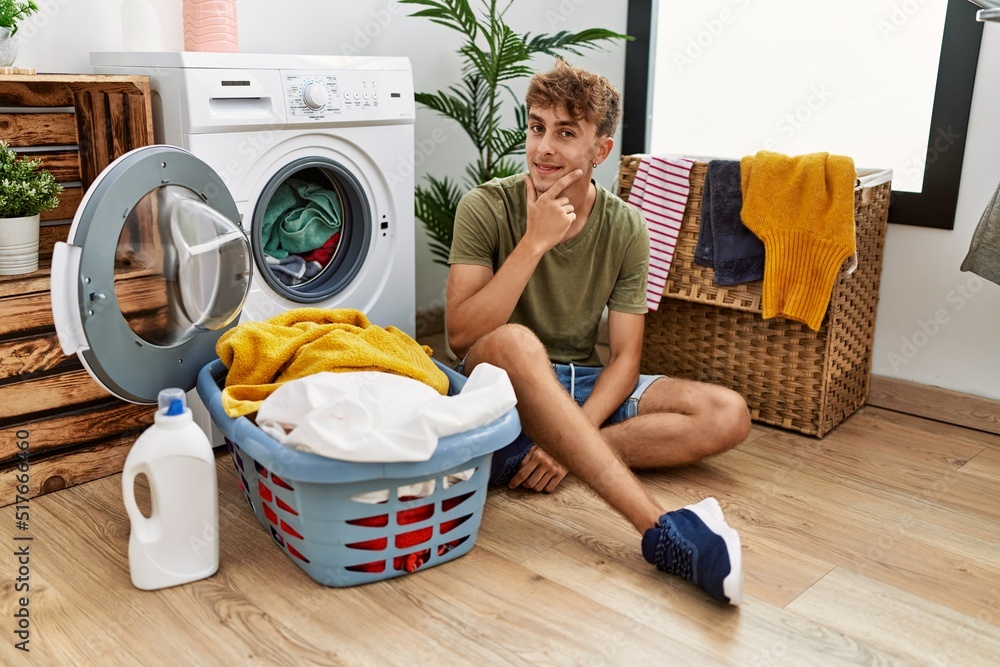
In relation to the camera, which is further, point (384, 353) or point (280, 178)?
point (280, 178)

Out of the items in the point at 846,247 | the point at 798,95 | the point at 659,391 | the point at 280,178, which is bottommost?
the point at 659,391

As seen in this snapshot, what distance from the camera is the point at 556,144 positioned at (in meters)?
1.75

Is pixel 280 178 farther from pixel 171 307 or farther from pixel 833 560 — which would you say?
pixel 833 560

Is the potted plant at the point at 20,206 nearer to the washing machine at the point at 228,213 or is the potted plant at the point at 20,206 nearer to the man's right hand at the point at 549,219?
the washing machine at the point at 228,213

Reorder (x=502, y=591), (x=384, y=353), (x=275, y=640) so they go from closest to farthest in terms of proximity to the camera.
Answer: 1. (x=275, y=640)
2. (x=502, y=591)
3. (x=384, y=353)

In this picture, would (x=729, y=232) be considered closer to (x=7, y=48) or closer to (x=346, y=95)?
(x=346, y=95)

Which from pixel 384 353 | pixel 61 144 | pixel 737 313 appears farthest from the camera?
pixel 737 313

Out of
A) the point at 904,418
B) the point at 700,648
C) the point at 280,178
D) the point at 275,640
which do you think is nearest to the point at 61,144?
the point at 280,178

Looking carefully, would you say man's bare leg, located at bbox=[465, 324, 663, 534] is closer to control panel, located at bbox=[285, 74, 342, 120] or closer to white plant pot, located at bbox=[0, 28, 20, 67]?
control panel, located at bbox=[285, 74, 342, 120]

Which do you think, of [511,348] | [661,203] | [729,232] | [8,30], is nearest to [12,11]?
[8,30]

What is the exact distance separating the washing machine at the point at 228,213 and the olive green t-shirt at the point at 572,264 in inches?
15.7

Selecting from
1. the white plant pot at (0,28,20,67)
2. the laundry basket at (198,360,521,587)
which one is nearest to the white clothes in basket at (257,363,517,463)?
the laundry basket at (198,360,521,587)

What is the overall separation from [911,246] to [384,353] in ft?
4.95

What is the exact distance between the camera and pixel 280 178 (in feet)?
6.29
